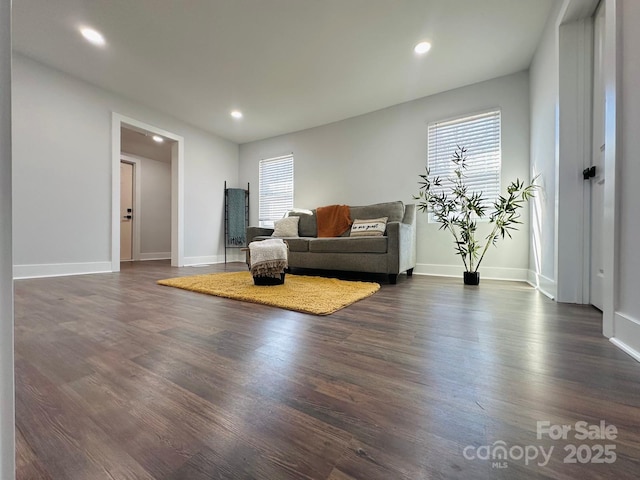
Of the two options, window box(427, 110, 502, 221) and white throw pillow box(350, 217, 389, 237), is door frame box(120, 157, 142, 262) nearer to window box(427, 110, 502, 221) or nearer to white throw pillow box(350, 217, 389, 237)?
white throw pillow box(350, 217, 389, 237)

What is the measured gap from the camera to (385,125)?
12.2ft

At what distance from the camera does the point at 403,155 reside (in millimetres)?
3557

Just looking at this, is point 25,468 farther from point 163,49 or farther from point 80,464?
point 163,49

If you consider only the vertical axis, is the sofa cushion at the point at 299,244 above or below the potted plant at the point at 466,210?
below

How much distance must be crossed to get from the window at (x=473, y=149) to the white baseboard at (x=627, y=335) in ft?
6.95

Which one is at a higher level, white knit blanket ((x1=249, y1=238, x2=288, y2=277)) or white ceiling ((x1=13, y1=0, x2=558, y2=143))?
white ceiling ((x1=13, y1=0, x2=558, y2=143))

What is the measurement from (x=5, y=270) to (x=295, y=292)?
5.96 ft

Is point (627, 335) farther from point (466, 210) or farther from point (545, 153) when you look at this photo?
point (466, 210)

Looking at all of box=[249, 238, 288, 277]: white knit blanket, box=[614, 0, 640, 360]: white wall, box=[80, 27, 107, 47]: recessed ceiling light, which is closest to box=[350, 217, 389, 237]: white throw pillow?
box=[249, 238, 288, 277]: white knit blanket

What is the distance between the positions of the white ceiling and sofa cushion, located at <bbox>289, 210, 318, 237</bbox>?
1.59 m

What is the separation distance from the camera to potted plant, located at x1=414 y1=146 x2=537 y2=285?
8.75 ft

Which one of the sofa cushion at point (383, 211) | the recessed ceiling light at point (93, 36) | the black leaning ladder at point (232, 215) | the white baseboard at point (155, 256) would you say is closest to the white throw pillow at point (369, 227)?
the sofa cushion at point (383, 211)

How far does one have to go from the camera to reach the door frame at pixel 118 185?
3477 millimetres

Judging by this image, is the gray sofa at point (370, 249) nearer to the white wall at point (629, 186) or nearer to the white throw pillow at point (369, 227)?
the white throw pillow at point (369, 227)
